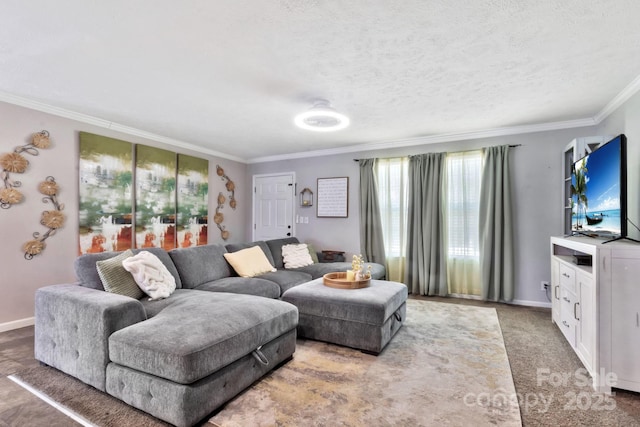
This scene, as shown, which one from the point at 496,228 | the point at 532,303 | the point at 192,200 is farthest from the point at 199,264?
the point at 532,303

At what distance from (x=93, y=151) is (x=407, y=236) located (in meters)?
4.26

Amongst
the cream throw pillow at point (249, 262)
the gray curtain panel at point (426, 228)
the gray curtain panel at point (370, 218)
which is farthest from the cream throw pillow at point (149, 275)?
the gray curtain panel at point (426, 228)

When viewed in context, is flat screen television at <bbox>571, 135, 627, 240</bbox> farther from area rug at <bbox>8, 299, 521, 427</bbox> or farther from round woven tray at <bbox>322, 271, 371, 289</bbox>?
round woven tray at <bbox>322, 271, 371, 289</bbox>

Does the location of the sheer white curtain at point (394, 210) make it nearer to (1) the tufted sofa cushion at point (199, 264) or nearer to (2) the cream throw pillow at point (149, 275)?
(1) the tufted sofa cushion at point (199, 264)

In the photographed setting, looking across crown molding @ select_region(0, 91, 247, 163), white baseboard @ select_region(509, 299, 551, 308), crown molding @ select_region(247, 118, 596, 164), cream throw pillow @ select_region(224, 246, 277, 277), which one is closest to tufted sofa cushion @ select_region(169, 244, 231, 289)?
cream throw pillow @ select_region(224, 246, 277, 277)

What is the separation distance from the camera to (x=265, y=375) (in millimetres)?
2199

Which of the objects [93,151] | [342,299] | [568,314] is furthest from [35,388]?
[568,314]

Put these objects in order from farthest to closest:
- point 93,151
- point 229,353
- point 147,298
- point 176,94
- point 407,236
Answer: point 407,236, point 93,151, point 176,94, point 147,298, point 229,353

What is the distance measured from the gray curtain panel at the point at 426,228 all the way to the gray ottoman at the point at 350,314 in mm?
1633

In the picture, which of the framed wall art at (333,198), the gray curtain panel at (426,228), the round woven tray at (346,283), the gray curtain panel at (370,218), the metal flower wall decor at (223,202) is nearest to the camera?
the round woven tray at (346,283)

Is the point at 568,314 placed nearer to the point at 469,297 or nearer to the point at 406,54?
the point at 469,297

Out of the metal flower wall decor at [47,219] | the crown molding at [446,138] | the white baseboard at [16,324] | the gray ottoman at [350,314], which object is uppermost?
the crown molding at [446,138]

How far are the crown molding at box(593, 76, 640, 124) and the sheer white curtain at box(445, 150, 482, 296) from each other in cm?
127

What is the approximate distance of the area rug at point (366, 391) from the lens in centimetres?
173
